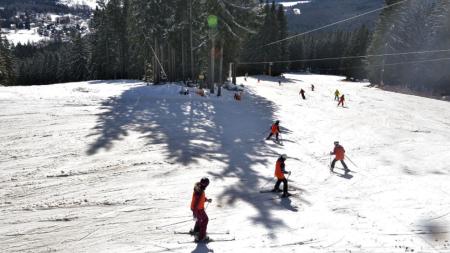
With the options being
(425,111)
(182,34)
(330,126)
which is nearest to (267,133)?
(330,126)

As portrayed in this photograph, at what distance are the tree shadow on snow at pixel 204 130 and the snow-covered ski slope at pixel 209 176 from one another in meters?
0.10

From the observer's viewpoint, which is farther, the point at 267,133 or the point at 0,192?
the point at 267,133

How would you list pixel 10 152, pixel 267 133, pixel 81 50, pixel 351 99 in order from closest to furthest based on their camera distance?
1. pixel 10 152
2. pixel 267 133
3. pixel 351 99
4. pixel 81 50

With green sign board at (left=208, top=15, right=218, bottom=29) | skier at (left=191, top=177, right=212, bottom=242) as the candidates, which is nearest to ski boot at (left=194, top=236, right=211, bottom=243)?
skier at (left=191, top=177, right=212, bottom=242)

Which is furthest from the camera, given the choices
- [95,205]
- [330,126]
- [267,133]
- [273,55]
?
[273,55]

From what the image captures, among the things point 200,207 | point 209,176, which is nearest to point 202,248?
point 200,207

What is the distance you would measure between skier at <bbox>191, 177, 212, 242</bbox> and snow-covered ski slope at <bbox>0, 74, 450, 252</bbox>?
0.32 m

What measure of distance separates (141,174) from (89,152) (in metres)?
4.09

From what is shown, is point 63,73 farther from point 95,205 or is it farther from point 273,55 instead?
point 95,205

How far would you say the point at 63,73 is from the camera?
3100 inches

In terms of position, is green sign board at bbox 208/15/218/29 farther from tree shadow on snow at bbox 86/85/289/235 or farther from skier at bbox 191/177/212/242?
skier at bbox 191/177/212/242

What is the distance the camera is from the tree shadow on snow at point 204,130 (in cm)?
1683

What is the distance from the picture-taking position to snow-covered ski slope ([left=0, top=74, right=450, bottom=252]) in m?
11.4

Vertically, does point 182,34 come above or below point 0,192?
above
